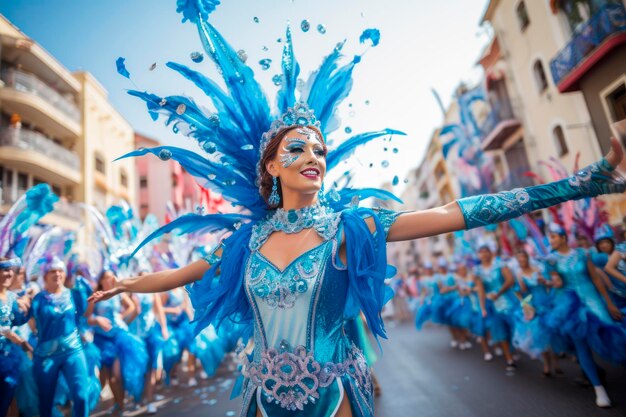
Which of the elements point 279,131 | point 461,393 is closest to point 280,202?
point 279,131

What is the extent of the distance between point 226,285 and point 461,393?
411 cm

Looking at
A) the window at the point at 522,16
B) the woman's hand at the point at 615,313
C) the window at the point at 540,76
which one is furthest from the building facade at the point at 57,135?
the window at the point at 540,76

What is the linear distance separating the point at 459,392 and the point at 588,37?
31.5 feet

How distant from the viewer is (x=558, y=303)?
5.53 metres

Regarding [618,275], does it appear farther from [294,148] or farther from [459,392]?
[294,148]

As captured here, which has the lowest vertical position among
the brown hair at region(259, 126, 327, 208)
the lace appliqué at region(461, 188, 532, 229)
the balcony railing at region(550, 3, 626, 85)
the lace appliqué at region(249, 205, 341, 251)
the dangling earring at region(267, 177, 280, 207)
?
the lace appliqué at region(461, 188, 532, 229)

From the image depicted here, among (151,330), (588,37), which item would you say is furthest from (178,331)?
(588,37)

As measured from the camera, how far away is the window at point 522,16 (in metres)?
15.4

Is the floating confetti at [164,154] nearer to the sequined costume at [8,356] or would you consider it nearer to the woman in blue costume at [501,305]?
the sequined costume at [8,356]

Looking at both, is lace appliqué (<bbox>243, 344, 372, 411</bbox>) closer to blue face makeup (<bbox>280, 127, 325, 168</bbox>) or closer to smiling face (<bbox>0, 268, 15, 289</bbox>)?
blue face makeup (<bbox>280, 127, 325, 168</bbox>)

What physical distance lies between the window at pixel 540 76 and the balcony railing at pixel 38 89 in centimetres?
1864

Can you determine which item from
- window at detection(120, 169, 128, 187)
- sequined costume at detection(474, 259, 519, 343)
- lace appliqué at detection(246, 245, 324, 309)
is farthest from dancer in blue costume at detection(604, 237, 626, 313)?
window at detection(120, 169, 128, 187)

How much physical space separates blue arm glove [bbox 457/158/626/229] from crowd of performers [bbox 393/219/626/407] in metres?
3.46

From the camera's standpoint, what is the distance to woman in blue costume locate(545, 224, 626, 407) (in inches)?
189
